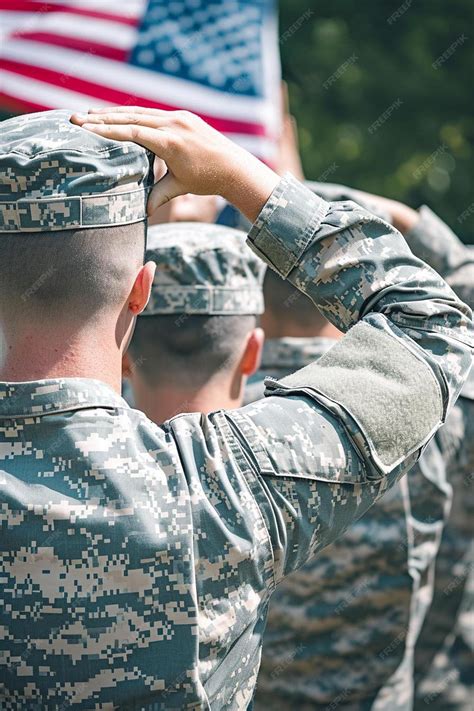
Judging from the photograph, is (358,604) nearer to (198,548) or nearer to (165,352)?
(165,352)

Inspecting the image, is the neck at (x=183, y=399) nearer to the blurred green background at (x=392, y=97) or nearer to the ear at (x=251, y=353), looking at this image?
the ear at (x=251, y=353)

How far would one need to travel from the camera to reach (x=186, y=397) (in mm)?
2734

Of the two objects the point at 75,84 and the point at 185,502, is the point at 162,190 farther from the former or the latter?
the point at 75,84

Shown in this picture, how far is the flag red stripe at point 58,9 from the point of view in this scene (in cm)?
538

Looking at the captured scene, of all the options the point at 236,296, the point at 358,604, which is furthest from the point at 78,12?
the point at 358,604

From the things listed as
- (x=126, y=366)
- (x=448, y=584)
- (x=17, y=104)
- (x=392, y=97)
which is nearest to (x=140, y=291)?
(x=126, y=366)

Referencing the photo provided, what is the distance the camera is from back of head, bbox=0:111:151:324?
168 centimetres

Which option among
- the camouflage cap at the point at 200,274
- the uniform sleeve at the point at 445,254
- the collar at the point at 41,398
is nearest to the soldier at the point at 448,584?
the uniform sleeve at the point at 445,254

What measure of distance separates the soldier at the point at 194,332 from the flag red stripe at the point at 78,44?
284cm

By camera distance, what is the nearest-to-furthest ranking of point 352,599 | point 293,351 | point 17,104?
point 352,599
point 293,351
point 17,104

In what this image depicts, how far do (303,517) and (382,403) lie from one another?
0.73 feet

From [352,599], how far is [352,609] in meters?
0.04

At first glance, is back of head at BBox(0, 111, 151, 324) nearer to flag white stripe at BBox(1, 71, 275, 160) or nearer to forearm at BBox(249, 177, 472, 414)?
forearm at BBox(249, 177, 472, 414)

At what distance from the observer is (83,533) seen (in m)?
1.64
